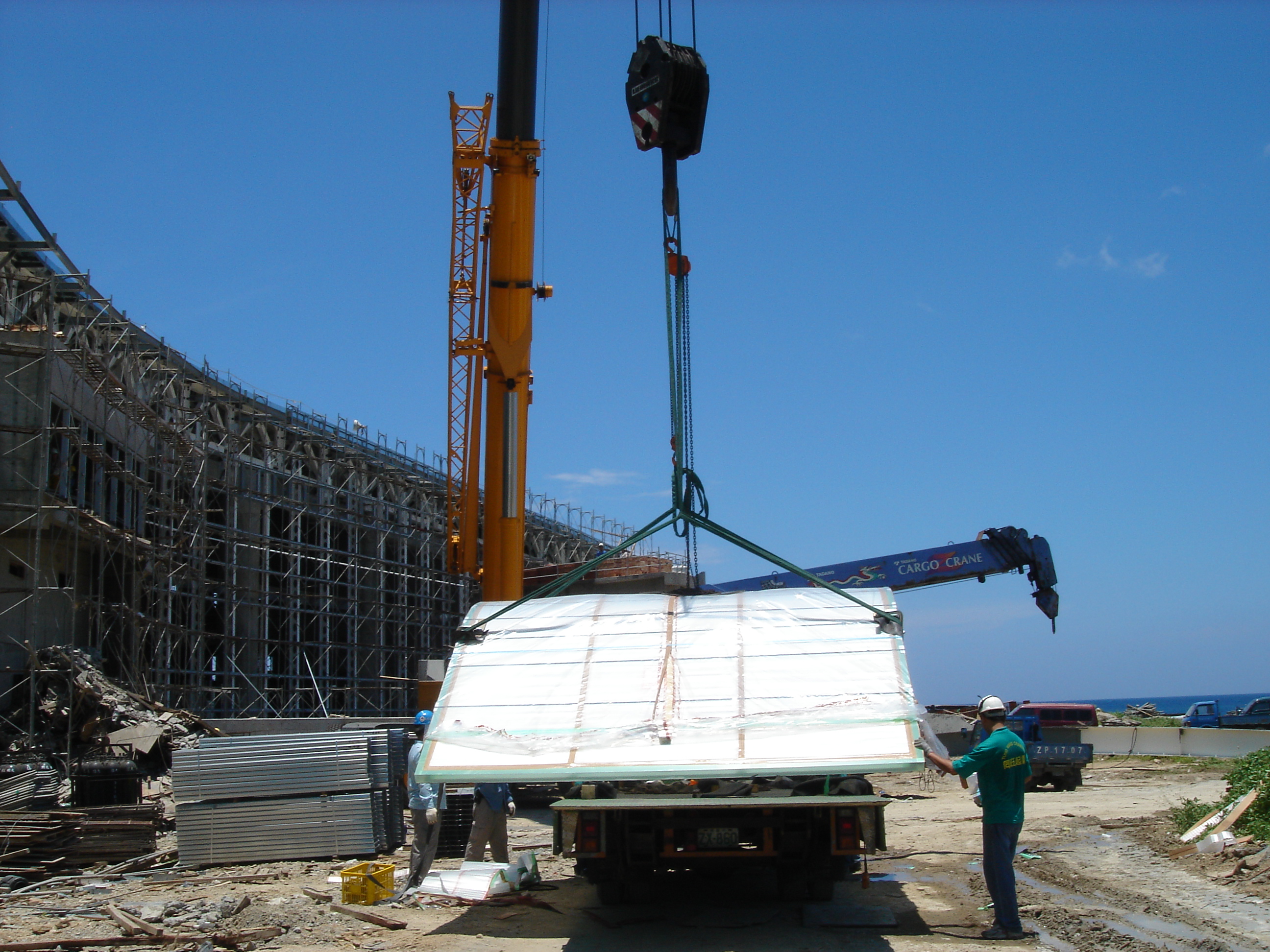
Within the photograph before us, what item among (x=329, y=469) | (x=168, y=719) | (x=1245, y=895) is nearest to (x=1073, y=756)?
(x=1245, y=895)

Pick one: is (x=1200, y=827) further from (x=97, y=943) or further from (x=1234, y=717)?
(x=1234, y=717)

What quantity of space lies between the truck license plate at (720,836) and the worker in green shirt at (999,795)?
148 centimetres

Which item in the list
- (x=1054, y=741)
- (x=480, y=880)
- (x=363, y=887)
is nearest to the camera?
(x=363, y=887)

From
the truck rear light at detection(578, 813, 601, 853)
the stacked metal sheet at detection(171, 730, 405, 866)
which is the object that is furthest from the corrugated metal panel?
the truck rear light at detection(578, 813, 601, 853)

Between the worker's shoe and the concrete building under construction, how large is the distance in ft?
56.2

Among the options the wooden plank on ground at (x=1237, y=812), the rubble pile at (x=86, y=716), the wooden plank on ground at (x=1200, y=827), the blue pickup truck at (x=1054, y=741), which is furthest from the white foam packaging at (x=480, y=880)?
the rubble pile at (x=86, y=716)

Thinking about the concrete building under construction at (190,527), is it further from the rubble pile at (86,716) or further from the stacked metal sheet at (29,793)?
the stacked metal sheet at (29,793)

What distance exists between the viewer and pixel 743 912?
870cm

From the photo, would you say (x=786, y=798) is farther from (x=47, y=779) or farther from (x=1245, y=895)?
(x=47, y=779)

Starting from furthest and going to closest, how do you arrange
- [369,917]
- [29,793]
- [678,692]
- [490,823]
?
[29,793] < [490,823] < [678,692] < [369,917]

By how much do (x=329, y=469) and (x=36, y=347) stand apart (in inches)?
592

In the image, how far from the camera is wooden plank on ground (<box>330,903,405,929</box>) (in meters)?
8.40

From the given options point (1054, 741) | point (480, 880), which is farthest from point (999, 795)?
point (1054, 741)

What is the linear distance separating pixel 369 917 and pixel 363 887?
704 millimetres
